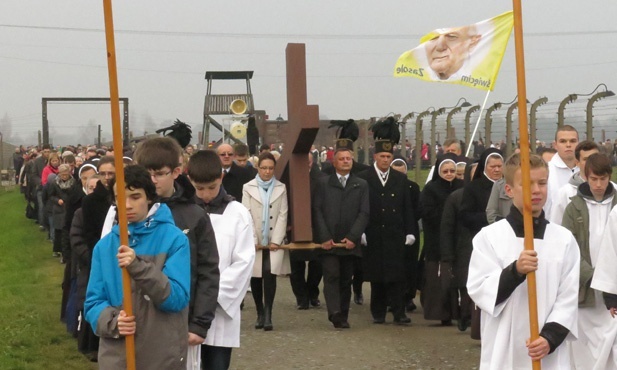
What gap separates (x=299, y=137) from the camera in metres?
13.2

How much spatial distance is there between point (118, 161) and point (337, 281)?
7642 millimetres

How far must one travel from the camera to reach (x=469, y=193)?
11812 mm

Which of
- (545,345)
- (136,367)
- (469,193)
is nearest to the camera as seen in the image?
(136,367)

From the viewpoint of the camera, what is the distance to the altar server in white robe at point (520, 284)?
6.49 m

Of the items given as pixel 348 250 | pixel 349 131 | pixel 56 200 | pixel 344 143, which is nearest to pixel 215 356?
pixel 348 250

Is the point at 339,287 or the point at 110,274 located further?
the point at 339,287

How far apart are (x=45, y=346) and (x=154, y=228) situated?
585 cm

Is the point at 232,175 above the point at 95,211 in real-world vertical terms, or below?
above

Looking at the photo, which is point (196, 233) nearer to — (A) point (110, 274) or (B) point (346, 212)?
(A) point (110, 274)

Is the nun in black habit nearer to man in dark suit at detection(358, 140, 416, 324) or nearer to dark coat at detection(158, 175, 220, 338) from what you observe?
man in dark suit at detection(358, 140, 416, 324)

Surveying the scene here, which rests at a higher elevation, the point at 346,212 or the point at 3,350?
the point at 346,212

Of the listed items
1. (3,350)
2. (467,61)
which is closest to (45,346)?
(3,350)

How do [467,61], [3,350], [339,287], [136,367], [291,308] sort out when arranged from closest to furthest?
[136,367], [3,350], [339,287], [291,308], [467,61]

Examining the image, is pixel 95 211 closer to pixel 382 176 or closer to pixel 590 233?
pixel 590 233
